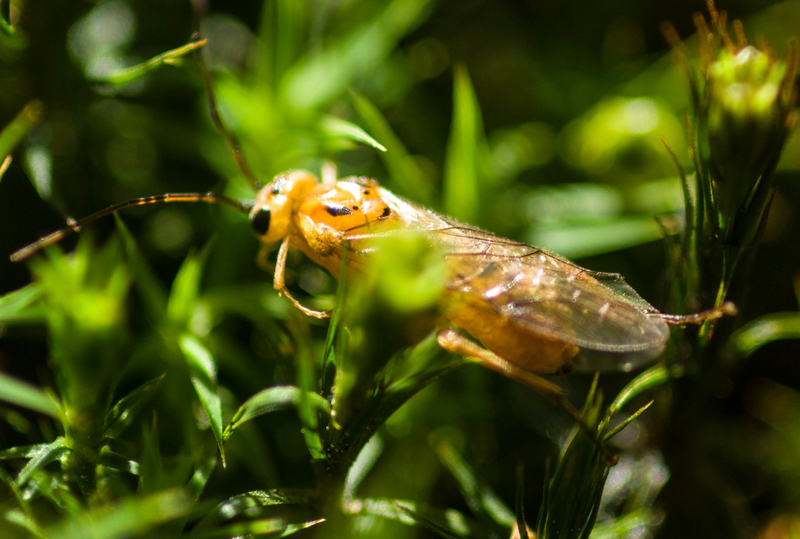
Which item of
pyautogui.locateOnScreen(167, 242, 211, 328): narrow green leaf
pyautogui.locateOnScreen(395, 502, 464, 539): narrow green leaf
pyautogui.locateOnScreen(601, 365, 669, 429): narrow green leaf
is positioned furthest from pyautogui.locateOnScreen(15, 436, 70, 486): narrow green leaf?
pyautogui.locateOnScreen(601, 365, 669, 429): narrow green leaf

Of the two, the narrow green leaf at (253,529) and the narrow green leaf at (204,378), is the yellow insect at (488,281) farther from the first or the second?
the narrow green leaf at (253,529)

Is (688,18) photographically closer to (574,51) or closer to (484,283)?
(574,51)

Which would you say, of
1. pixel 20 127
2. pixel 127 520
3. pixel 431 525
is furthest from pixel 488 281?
pixel 20 127

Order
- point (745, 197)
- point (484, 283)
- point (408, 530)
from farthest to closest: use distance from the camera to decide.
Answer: point (484, 283) → point (745, 197) → point (408, 530)

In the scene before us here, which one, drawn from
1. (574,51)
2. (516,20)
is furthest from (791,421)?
(516,20)

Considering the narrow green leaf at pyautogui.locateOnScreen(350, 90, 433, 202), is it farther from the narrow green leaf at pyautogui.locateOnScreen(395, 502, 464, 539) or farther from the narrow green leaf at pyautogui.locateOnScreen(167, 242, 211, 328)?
the narrow green leaf at pyautogui.locateOnScreen(395, 502, 464, 539)

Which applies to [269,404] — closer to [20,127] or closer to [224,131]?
[20,127]
